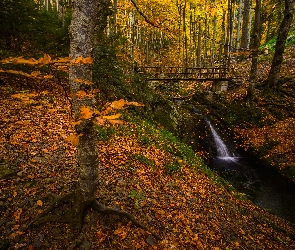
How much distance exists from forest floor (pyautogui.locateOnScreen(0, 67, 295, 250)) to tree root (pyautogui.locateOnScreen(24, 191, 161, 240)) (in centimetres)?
→ 12

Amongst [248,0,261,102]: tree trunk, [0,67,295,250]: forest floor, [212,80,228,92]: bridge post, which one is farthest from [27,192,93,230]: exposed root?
[212,80,228,92]: bridge post

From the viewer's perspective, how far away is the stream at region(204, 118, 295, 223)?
31.8 ft

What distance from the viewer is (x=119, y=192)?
5.63m

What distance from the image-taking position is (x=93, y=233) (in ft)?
14.1

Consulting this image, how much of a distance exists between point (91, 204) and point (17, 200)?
1.44 meters

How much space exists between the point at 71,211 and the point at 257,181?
10.0 meters

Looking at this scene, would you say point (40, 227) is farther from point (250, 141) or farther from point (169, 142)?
point (250, 141)

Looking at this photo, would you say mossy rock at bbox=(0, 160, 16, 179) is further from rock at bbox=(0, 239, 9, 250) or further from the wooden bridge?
the wooden bridge

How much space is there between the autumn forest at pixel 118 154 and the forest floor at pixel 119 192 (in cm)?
3

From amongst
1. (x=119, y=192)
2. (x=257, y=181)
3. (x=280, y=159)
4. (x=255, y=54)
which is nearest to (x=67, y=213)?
(x=119, y=192)

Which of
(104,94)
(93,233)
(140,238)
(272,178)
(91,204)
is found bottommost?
(272,178)

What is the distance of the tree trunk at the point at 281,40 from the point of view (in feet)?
45.6

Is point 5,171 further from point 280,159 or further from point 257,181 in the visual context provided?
point 280,159

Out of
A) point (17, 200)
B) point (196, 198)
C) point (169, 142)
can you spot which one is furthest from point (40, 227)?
point (169, 142)
